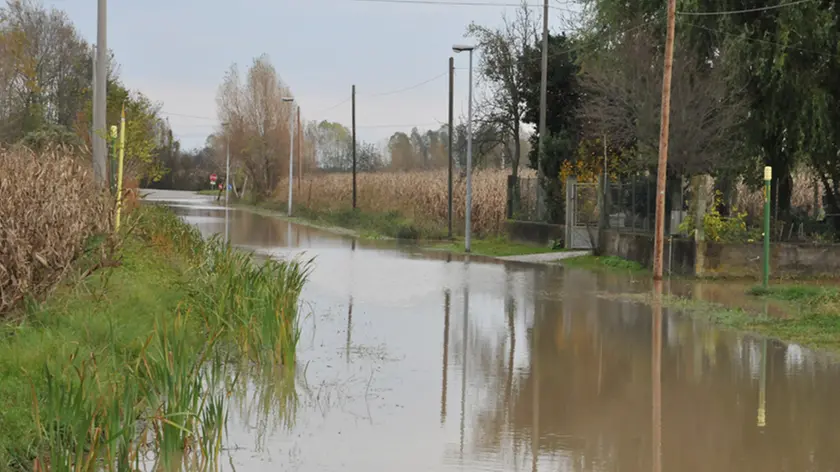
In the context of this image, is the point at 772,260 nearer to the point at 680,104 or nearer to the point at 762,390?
the point at 680,104

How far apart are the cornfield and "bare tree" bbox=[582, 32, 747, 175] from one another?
1171 cm

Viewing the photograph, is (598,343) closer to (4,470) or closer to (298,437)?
(298,437)

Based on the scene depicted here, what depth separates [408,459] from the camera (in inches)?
319

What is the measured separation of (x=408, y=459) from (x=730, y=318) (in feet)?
33.1

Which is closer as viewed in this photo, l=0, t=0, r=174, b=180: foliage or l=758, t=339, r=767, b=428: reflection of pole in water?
l=758, t=339, r=767, b=428: reflection of pole in water

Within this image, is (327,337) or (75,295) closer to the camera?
(75,295)

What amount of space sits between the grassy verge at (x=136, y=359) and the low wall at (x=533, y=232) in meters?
19.1

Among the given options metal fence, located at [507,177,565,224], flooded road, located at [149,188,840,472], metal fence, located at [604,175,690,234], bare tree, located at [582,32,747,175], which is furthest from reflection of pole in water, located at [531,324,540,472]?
metal fence, located at [507,177,565,224]

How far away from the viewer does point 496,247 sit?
36.3 meters

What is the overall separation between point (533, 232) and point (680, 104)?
10290mm

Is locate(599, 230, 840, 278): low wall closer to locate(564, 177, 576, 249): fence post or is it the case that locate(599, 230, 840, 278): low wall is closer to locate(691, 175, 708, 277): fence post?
locate(691, 175, 708, 277): fence post

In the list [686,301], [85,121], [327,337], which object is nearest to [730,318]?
[686,301]

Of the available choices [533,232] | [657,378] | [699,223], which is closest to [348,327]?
[657,378]

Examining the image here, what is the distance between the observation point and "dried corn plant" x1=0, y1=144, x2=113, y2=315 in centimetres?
1045
